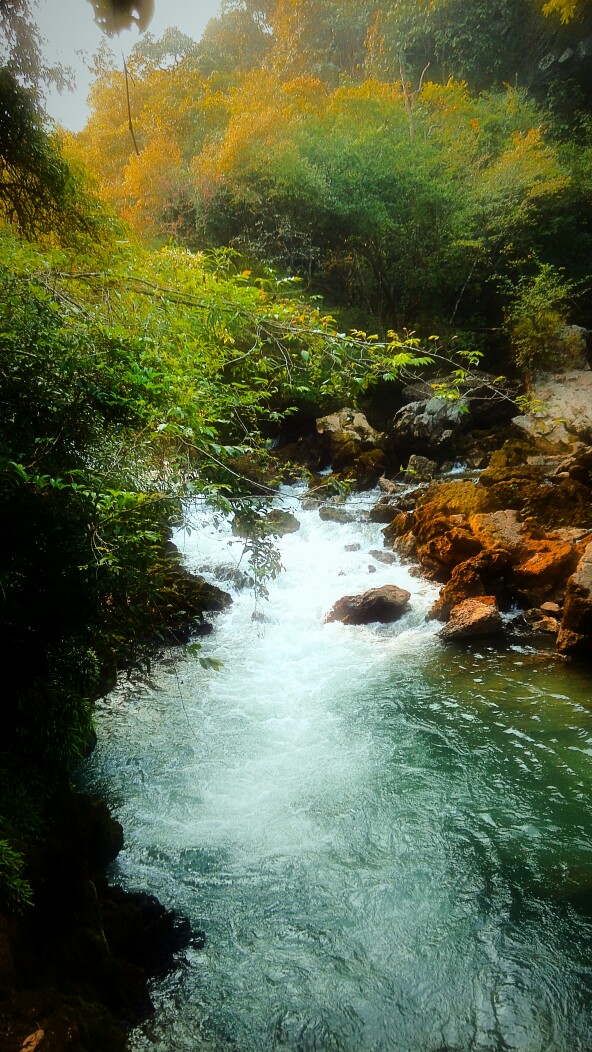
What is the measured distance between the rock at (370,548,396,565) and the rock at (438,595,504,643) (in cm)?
255

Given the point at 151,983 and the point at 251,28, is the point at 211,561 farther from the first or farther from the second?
the point at 251,28

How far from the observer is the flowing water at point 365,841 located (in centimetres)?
321

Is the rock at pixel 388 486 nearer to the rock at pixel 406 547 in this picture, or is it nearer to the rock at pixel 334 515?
the rock at pixel 334 515

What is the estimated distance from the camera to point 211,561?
36.9 feet

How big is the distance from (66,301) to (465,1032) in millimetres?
5129

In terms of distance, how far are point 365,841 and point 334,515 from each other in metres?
8.50

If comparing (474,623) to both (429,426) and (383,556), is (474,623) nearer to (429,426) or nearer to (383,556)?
(383,556)

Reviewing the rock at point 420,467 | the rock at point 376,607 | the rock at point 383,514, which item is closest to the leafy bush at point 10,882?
the rock at point 376,607

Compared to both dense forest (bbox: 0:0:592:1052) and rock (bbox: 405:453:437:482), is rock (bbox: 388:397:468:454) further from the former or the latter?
dense forest (bbox: 0:0:592:1052)

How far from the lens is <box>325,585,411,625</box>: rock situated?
8.83 meters

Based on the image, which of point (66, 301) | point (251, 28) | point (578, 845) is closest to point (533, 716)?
point (578, 845)

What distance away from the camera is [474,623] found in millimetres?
7879

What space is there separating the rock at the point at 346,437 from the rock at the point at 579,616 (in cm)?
836

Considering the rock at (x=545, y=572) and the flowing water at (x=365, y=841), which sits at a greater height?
the rock at (x=545, y=572)
